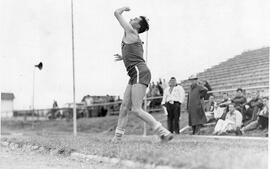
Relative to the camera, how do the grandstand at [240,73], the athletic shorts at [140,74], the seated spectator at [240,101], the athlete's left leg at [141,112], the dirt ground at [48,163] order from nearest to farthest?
the dirt ground at [48,163], the athlete's left leg at [141,112], the athletic shorts at [140,74], the seated spectator at [240,101], the grandstand at [240,73]

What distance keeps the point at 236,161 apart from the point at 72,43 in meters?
9.25

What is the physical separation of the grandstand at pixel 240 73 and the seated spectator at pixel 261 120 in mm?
1507

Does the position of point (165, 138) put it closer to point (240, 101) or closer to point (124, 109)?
point (124, 109)

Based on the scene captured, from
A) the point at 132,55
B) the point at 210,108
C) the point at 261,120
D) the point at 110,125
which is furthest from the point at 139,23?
the point at 110,125

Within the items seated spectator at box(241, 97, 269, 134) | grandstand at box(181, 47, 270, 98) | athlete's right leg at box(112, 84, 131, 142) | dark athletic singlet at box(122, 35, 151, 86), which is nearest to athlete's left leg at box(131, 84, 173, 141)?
dark athletic singlet at box(122, 35, 151, 86)

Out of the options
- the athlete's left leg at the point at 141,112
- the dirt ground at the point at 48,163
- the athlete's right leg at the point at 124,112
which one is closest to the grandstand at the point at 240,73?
the athlete's right leg at the point at 124,112

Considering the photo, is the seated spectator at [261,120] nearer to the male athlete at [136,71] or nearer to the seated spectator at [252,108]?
the seated spectator at [252,108]

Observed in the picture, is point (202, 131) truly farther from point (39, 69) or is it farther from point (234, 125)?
point (39, 69)

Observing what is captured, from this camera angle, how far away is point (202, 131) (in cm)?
1328

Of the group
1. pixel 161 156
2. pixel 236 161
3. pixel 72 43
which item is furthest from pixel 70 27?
pixel 236 161

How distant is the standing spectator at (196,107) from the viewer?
12828mm

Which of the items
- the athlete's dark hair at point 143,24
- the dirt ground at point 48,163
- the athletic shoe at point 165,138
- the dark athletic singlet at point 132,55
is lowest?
the dirt ground at point 48,163

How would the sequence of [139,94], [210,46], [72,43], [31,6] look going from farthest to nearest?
[210,46]
[31,6]
[72,43]
[139,94]

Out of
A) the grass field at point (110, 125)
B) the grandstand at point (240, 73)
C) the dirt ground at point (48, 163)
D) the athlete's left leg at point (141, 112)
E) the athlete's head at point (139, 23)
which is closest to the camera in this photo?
the dirt ground at point (48, 163)
